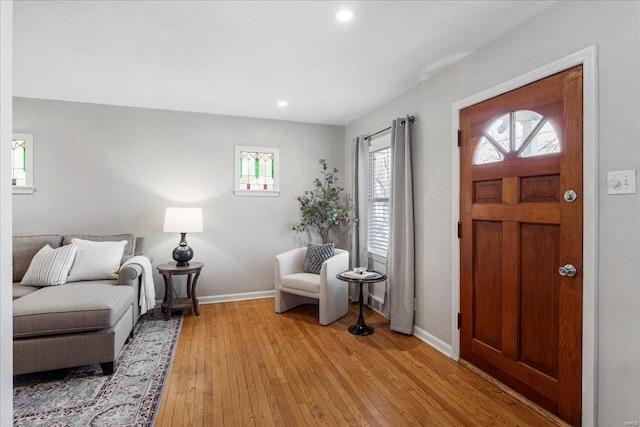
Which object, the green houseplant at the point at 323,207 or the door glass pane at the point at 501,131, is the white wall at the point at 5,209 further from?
the green houseplant at the point at 323,207

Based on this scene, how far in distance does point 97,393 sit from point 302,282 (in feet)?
6.70

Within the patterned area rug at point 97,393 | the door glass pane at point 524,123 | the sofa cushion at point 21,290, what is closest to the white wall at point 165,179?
the sofa cushion at point 21,290

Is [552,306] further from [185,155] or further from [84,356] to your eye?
[185,155]

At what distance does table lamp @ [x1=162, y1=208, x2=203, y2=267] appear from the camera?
146 inches

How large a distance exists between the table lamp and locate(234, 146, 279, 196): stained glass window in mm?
771

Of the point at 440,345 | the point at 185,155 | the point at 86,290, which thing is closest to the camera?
the point at 86,290

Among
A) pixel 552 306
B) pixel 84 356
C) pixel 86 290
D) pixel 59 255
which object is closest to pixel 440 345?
pixel 552 306

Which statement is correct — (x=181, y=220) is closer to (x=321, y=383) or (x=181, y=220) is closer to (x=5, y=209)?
(x=321, y=383)

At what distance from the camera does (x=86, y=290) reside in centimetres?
267

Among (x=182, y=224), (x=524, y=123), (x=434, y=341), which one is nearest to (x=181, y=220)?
(x=182, y=224)

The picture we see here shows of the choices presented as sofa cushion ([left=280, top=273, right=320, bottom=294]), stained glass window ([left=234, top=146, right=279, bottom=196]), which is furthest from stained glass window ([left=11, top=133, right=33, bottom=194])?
sofa cushion ([left=280, top=273, right=320, bottom=294])

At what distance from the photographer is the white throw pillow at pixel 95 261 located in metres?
3.16

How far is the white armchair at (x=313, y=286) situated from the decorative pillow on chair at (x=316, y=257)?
0.25 ft

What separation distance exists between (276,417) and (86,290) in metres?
1.92
